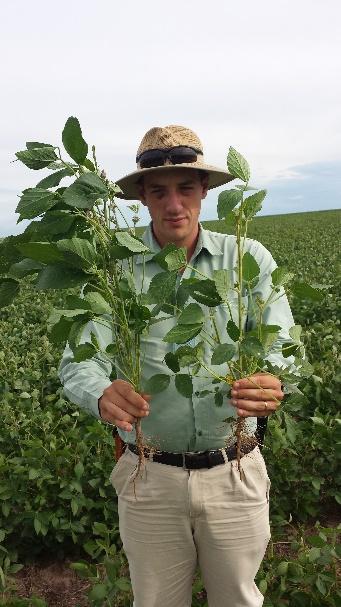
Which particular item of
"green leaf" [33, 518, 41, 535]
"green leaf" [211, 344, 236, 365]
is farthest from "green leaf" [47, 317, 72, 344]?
"green leaf" [33, 518, 41, 535]

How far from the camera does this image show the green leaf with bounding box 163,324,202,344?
1.40 m

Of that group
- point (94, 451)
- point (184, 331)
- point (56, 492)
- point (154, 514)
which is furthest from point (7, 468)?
point (184, 331)

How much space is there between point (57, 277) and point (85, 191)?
0.70ft

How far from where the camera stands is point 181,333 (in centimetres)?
141

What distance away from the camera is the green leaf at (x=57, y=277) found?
1406 mm

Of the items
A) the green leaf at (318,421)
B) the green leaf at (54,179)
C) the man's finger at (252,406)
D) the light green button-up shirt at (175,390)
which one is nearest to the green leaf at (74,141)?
the green leaf at (54,179)

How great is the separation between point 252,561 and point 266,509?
173mm

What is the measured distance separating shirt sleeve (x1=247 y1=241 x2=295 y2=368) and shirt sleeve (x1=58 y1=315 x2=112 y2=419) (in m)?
0.47

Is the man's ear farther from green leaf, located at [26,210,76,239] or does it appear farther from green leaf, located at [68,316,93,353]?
green leaf, located at [68,316,93,353]

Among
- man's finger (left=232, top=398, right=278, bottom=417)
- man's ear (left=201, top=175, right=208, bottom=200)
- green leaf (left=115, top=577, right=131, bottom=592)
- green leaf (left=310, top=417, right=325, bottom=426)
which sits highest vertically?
Result: man's ear (left=201, top=175, right=208, bottom=200)

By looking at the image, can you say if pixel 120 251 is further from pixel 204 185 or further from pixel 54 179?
pixel 204 185

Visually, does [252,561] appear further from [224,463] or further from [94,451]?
[94,451]

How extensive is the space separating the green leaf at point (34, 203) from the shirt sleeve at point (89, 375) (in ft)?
1.69

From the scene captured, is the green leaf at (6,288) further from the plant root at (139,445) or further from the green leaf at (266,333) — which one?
the green leaf at (266,333)
